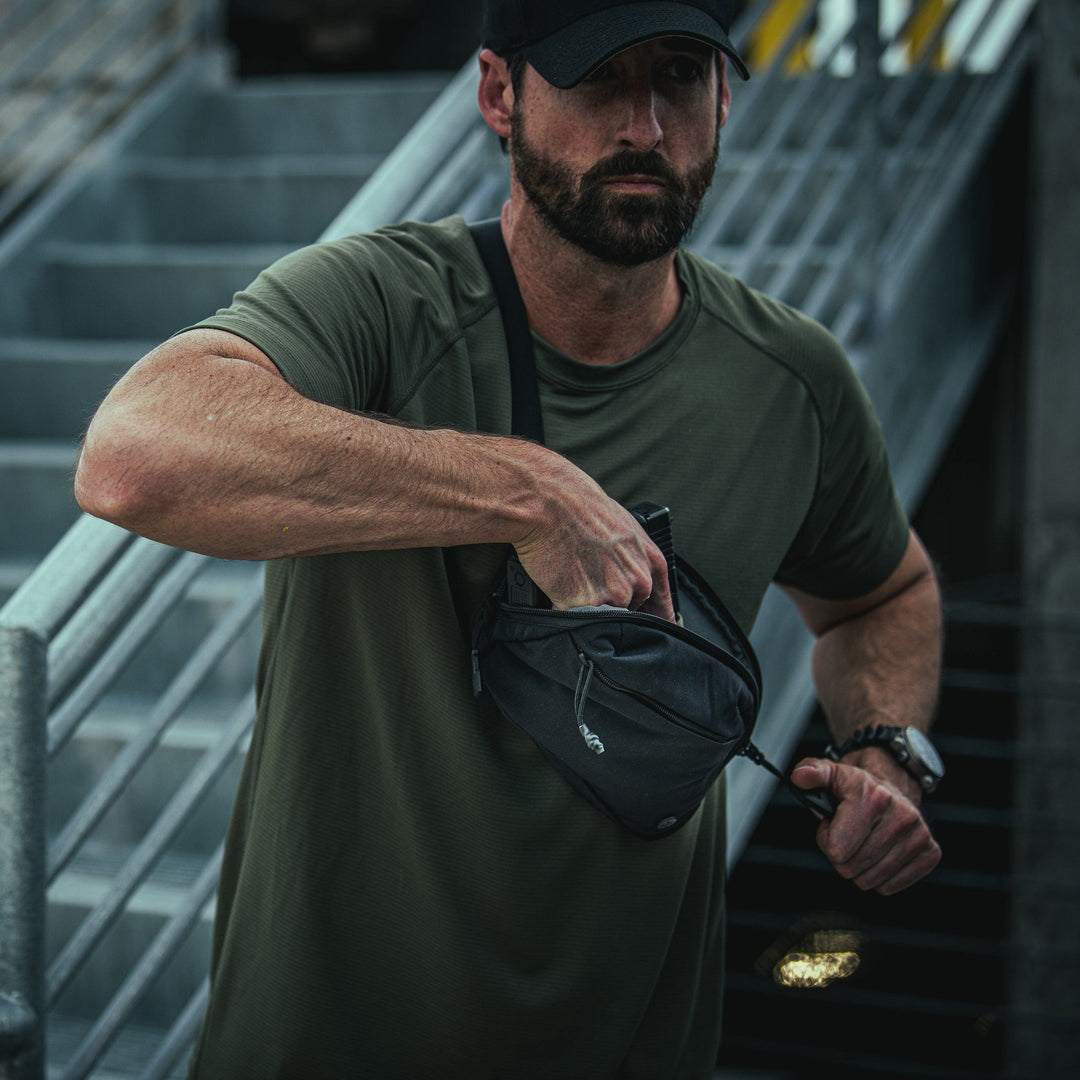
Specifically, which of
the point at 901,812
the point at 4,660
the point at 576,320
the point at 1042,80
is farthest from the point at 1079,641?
the point at 4,660

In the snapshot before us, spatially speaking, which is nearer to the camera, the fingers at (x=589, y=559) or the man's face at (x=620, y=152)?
the fingers at (x=589, y=559)

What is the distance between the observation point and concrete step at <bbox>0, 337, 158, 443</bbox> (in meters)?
3.34

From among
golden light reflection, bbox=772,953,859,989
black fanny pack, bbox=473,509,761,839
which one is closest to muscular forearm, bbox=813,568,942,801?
golden light reflection, bbox=772,953,859,989

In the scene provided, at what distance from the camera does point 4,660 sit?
4.69 feet

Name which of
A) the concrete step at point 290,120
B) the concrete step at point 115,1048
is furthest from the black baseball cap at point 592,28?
the concrete step at point 290,120

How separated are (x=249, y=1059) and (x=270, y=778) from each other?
0.32m

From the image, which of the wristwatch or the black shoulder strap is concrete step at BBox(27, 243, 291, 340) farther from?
the wristwatch

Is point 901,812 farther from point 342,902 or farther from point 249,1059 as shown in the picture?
point 249,1059

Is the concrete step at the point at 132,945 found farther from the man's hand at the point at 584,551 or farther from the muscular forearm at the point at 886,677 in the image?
the man's hand at the point at 584,551

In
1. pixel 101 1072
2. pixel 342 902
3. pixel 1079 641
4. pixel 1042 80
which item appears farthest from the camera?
pixel 1079 641

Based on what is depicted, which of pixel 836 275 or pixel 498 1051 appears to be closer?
pixel 498 1051

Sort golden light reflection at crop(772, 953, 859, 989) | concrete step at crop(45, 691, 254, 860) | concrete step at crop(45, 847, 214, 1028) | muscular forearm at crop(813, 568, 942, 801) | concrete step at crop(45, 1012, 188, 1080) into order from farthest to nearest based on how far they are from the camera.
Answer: concrete step at crop(45, 691, 254, 860) < concrete step at crop(45, 847, 214, 1028) < concrete step at crop(45, 1012, 188, 1080) < golden light reflection at crop(772, 953, 859, 989) < muscular forearm at crop(813, 568, 942, 801)

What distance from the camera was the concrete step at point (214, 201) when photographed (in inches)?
153

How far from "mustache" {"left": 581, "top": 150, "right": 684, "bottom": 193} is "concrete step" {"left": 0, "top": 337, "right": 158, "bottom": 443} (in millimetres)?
2215
